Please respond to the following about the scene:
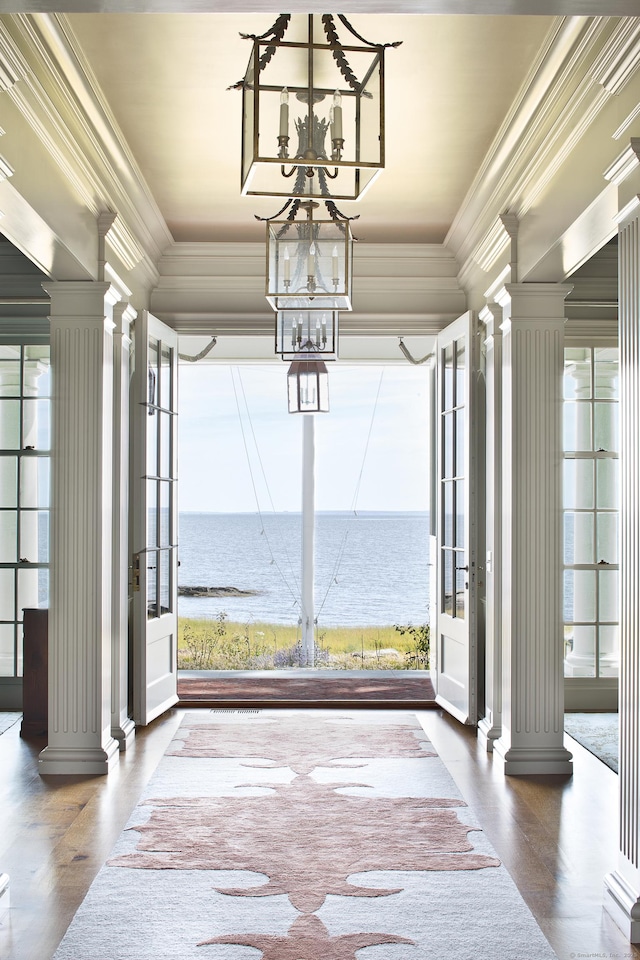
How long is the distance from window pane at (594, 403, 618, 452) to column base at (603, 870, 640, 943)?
3.58 m

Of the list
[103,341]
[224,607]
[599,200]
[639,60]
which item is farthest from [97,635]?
[224,607]

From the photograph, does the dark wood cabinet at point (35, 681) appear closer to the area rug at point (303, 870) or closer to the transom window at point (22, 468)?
the transom window at point (22, 468)

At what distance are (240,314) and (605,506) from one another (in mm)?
2832

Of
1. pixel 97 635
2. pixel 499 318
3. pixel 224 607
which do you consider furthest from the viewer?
pixel 224 607

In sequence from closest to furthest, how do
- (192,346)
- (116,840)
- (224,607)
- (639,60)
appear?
1. (639,60)
2. (116,840)
3. (192,346)
4. (224,607)

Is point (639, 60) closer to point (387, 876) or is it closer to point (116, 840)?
point (387, 876)

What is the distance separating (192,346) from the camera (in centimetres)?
918

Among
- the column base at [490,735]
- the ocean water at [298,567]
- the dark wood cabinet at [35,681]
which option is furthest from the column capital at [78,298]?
the ocean water at [298,567]

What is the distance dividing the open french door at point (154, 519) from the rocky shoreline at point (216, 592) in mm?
10802

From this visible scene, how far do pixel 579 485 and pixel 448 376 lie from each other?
3.88 feet

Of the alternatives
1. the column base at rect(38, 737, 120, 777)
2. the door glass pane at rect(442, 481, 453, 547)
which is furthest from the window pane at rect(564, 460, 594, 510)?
the column base at rect(38, 737, 120, 777)

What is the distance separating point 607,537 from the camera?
5.96 meters

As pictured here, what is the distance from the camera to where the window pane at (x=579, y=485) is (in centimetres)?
599

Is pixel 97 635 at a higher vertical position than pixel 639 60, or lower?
lower
